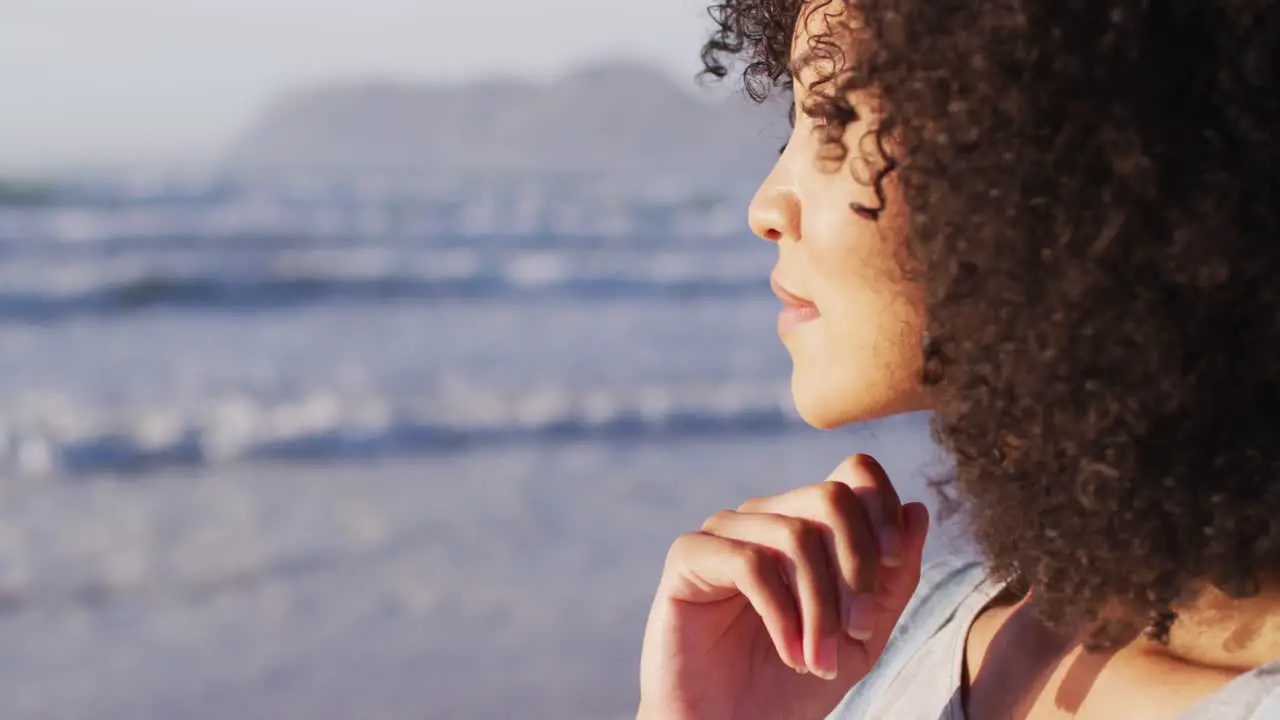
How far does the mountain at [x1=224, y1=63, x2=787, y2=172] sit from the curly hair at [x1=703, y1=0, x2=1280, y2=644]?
2459 cm

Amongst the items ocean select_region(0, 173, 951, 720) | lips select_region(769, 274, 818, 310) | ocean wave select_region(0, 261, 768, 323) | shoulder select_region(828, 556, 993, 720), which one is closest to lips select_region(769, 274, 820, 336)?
lips select_region(769, 274, 818, 310)

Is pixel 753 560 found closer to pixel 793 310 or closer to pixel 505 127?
pixel 793 310

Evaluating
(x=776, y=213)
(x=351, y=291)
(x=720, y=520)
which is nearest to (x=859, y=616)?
(x=720, y=520)

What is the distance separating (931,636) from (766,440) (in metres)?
4.99

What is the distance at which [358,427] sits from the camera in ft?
22.1

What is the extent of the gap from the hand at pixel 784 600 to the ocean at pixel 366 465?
2.39 ft

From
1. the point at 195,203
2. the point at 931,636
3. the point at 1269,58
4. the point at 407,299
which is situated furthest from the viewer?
the point at 195,203

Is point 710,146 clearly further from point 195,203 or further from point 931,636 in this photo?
point 931,636

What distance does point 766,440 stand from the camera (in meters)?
6.57

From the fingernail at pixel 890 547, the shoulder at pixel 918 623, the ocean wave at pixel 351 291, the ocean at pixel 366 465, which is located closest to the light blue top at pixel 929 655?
the shoulder at pixel 918 623

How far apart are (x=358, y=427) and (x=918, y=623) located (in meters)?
5.42

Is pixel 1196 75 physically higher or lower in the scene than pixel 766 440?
higher

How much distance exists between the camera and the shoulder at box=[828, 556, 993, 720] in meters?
1.58

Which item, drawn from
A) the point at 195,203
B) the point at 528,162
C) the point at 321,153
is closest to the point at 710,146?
the point at 528,162
